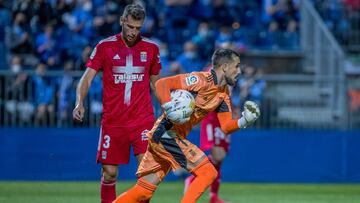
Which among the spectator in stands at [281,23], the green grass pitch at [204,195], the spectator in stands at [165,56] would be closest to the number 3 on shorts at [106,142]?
the green grass pitch at [204,195]

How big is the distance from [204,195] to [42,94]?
4212mm

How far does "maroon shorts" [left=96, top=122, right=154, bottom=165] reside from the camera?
1085cm

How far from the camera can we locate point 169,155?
9648mm

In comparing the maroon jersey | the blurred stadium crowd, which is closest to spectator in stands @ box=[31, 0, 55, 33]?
the blurred stadium crowd

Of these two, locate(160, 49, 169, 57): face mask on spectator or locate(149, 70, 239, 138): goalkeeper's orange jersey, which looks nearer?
locate(149, 70, 239, 138): goalkeeper's orange jersey

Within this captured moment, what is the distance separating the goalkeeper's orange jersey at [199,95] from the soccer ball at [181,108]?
239 mm

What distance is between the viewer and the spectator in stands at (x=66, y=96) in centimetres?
1809

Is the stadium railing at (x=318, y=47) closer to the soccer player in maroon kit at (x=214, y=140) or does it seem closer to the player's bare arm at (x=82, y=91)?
the soccer player in maroon kit at (x=214, y=140)

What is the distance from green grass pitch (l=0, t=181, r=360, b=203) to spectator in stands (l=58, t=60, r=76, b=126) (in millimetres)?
1286

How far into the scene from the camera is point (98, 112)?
18484 mm

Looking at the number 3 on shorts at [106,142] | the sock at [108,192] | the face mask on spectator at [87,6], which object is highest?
the face mask on spectator at [87,6]

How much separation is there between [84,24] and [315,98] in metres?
5.69

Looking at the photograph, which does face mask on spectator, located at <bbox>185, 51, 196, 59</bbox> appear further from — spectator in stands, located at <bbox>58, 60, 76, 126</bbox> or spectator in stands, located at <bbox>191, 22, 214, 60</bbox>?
spectator in stands, located at <bbox>58, 60, 76, 126</bbox>

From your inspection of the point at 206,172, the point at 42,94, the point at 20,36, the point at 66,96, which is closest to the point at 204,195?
the point at 66,96
